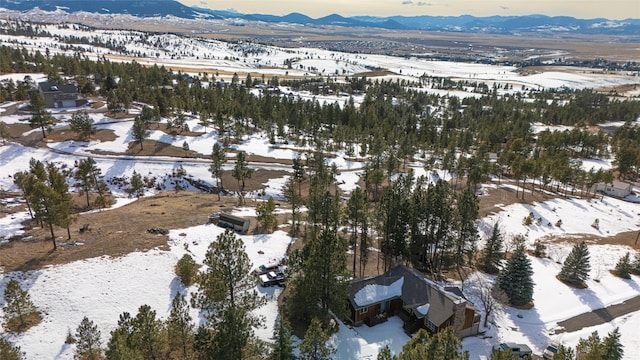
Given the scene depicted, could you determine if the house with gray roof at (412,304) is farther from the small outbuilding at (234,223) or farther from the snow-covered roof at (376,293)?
the small outbuilding at (234,223)

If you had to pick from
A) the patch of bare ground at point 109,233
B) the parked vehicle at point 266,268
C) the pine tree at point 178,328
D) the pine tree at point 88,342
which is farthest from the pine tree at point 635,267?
A: the pine tree at point 88,342

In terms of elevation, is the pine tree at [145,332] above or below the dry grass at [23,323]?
above

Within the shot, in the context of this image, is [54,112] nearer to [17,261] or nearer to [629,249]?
[17,261]

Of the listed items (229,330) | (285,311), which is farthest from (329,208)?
(229,330)

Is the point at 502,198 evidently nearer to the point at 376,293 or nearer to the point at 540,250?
the point at 540,250

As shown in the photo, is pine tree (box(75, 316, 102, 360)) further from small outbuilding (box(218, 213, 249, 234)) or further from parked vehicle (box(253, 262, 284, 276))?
small outbuilding (box(218, 213, 249, 234))

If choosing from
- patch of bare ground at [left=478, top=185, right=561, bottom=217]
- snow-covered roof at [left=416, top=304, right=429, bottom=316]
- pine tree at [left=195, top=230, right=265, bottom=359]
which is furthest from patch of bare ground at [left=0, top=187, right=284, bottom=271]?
patch of bare ground at [left=478, top=185, right=561, bottom=217]

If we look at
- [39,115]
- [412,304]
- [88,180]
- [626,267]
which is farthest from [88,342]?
[39,115]
